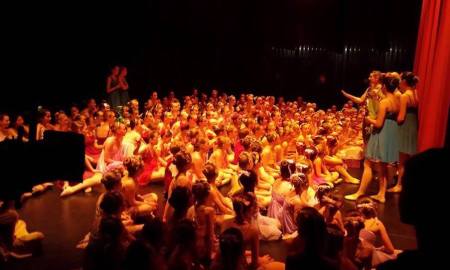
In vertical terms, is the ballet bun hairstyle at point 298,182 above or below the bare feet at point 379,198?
above

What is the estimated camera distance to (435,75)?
6.29 meters

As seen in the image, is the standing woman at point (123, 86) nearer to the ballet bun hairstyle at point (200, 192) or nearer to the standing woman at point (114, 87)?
the standing woman at point (114, 87)

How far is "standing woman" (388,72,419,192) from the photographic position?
623 cm

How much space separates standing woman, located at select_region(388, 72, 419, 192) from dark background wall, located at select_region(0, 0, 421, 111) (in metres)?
8.22

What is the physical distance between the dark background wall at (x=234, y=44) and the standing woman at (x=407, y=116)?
8.22 meters

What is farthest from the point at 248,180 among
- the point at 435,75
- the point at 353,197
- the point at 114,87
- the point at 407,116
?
the point at 114,87

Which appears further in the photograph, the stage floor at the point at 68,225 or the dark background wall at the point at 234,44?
the dark background wall at the point at 234,44

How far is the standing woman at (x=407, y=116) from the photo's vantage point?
623 cm

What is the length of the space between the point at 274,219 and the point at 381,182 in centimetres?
206

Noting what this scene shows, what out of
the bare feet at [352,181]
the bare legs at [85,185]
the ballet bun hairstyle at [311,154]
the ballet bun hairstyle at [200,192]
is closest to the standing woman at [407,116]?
the ballet bun hairstyle at [311,154]

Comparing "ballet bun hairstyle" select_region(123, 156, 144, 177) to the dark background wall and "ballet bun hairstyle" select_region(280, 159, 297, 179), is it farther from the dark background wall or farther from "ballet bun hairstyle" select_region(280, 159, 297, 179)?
the dark background wall

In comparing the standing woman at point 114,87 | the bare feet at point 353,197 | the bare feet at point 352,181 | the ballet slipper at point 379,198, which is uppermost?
the standing woman at point 114,87

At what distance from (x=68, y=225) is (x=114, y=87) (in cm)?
721

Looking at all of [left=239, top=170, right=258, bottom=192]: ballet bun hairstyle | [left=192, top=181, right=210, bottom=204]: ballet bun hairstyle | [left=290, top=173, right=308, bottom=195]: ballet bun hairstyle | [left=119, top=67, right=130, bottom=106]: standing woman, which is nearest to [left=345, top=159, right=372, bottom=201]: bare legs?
[left=290, top=173, right=308, bottom=195]: ballet bun hairstyle
